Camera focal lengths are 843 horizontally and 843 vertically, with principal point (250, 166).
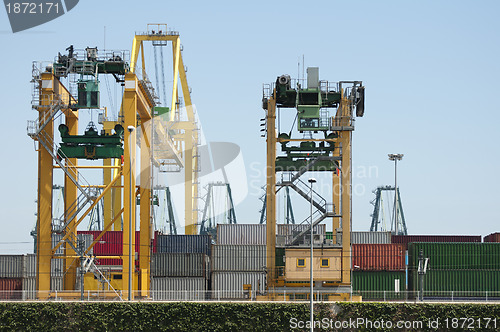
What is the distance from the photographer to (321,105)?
61.8m

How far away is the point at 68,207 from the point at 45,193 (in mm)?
2977

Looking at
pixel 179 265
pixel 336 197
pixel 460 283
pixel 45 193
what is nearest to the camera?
pixel 45 193

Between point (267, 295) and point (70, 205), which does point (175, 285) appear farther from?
point (267, 295)

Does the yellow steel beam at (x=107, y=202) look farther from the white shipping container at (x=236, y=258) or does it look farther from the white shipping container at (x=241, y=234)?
the white shipping container at (x=236, y=258)

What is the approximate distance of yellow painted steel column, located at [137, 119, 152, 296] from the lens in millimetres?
67000

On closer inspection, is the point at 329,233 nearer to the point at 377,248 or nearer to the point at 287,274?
the point at 377,248

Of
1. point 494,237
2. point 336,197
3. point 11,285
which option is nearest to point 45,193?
point 11,285

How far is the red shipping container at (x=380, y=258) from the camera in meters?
66.6

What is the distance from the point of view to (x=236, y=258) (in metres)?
69.1

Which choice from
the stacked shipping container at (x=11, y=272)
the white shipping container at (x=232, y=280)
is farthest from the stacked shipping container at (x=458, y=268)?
the stacked shipping container at (x=11, y=272)

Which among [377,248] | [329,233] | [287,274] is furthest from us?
[329,233]

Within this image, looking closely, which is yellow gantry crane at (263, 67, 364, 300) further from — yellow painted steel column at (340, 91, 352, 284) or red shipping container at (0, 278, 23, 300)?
red shipping container at (0, 278, 23, 300)

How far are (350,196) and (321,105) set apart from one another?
7075 mm

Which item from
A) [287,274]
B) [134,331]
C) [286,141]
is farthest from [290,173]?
[134,331]
